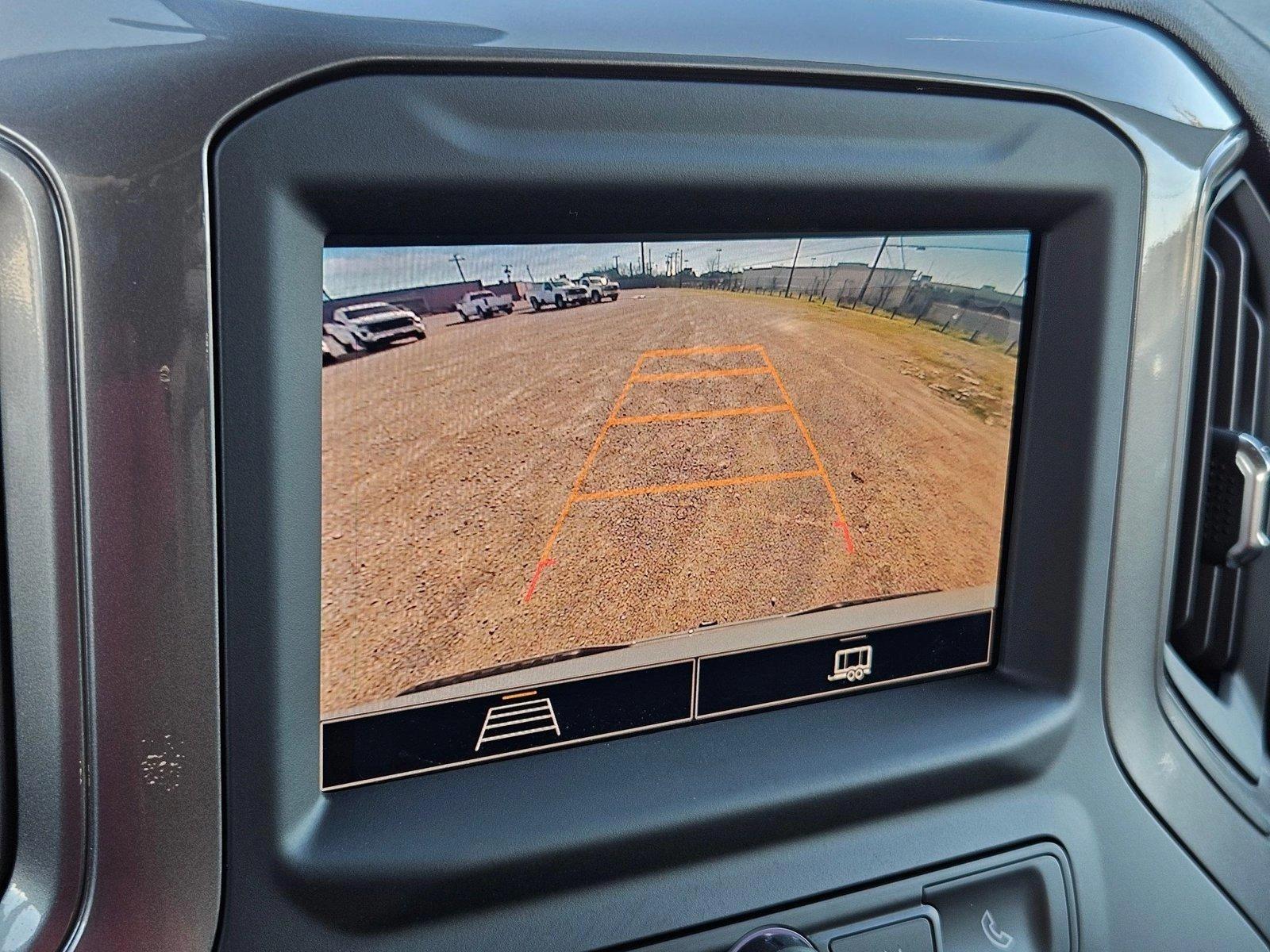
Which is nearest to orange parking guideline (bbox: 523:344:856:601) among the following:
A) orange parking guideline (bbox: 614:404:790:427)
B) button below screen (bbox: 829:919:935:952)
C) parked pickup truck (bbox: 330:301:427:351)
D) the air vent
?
orange parking guideline (bbox: 614:404:790:427)

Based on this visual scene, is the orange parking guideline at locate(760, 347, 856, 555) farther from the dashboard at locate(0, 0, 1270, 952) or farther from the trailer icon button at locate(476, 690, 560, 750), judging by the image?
the trailer icon button at locate(476, 690, 560, 750)

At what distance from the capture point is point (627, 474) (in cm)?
102

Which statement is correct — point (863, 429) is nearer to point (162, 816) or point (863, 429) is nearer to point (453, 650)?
point (453, 650)

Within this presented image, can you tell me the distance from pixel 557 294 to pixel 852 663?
534 millimetres

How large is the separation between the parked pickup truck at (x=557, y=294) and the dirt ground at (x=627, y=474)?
12mm

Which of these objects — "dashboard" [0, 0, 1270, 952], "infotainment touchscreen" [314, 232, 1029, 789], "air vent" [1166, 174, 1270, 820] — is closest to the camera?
"dashboard" [0, 0, 1270, 952]

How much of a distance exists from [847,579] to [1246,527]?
0.55m

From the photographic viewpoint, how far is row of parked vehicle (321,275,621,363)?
2.91 ft

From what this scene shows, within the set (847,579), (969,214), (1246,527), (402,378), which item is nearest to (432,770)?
(402,378)

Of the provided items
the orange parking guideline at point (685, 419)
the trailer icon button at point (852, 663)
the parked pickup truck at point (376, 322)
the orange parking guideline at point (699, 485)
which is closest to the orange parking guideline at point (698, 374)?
the orange parking guideline at point (685, 419)

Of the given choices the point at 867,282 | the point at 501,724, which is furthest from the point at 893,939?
the point at 867,282

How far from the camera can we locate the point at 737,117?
38.3 inches

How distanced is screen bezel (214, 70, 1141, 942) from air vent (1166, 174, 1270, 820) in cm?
21

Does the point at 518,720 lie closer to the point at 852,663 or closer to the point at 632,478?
the point at 632,478
